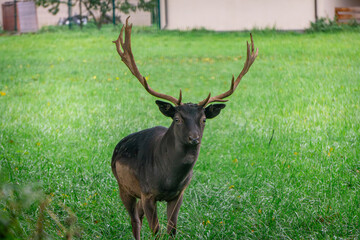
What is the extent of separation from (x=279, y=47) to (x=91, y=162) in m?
13.3

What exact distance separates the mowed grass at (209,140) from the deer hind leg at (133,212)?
0.09 metres

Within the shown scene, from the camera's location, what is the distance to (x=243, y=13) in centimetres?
2564

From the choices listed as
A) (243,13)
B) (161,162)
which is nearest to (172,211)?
(161,162)

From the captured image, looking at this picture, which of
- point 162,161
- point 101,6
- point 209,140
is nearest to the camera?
point 162,161

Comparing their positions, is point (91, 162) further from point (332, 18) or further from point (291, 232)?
point (332, 18)

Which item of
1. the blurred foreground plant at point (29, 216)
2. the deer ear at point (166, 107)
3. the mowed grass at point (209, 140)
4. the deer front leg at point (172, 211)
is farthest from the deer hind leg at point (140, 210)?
the deer ear at point (166, 107)

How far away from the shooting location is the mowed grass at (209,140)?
5.08 meters

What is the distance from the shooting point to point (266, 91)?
1247 centimetres

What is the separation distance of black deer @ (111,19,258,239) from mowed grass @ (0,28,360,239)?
341mm

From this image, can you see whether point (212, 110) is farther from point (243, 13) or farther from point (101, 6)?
point (101, 6)

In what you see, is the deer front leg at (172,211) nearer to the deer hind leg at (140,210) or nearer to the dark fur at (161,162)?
the dark fur at (161,162)

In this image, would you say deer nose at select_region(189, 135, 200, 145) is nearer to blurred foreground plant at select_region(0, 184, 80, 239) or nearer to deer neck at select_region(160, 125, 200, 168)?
deer neck at select_region(160, 125, 200, 168)

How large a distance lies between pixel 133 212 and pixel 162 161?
2.40 feet

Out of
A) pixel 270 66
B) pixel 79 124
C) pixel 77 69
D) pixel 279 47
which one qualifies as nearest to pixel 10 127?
pixel 79 124
